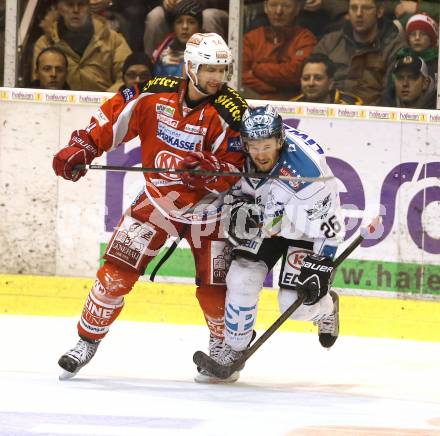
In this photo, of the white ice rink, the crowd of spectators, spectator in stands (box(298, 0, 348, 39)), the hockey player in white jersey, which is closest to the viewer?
the white ice rink

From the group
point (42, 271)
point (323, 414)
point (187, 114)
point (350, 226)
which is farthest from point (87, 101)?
point (323, 414)

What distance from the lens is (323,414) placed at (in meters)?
3.99

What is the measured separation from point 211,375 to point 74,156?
Result: 97 cm

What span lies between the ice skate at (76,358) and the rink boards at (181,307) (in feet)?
4.25

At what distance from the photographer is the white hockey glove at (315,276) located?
4527 millimetres

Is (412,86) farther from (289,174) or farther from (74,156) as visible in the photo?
(74,156)

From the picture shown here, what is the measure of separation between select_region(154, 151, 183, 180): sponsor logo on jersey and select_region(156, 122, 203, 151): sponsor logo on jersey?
4 cm

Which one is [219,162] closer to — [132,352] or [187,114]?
[187,114]

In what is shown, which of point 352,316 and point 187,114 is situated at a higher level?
point 187,114

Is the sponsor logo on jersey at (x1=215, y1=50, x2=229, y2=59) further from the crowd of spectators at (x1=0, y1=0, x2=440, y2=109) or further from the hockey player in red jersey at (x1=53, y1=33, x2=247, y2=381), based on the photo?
the crowd of spectators at (x1=0, y1=0, x2=440, y2=109)

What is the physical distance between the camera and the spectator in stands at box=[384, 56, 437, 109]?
21.0ft

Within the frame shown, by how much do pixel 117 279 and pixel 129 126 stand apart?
57 cm

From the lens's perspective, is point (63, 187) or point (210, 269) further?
point (63, 187)

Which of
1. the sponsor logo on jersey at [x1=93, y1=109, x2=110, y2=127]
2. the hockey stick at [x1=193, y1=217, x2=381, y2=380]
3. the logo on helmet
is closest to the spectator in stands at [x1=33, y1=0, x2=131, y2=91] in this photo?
the sponsor logo on jersey at [x1=93, y1=109, x2=110, y2=127]
